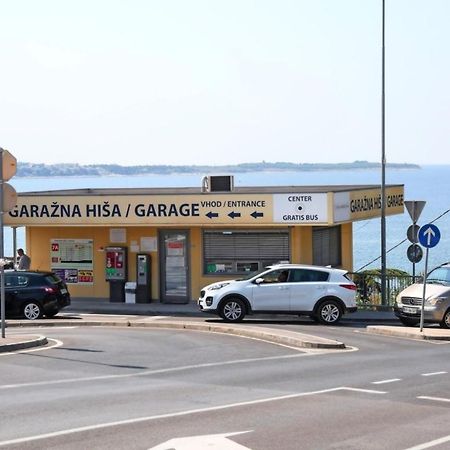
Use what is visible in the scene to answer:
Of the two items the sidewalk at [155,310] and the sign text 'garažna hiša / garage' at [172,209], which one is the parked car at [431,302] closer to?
the sidewalk at [155,310]

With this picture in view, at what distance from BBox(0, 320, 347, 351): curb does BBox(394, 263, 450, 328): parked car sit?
4.39 meters

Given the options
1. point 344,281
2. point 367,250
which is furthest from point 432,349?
point 367,250

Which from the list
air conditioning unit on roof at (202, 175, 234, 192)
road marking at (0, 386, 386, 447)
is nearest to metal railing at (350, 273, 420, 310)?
air conditioning unit on roof at (202, 175, 234, 192)

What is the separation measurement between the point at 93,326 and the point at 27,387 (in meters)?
12.4

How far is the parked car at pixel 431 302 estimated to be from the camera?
89.6 feet

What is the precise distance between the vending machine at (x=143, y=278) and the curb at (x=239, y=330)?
19.1 ft

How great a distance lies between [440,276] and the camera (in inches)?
1118

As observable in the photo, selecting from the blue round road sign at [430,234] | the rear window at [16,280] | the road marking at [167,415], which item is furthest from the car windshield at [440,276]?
the road marking at [167,415]

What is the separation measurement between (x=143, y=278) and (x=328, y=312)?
7716mm

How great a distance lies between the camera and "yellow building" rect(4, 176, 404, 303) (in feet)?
107

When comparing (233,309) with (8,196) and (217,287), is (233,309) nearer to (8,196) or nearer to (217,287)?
(217,287)

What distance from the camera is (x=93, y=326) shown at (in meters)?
28.3

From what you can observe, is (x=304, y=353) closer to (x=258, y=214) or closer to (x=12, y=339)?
(x=12, y=339)

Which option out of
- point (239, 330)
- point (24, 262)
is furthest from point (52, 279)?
point (239, 330)
